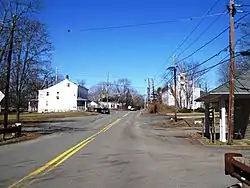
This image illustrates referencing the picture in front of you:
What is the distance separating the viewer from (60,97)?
9750 centimetres

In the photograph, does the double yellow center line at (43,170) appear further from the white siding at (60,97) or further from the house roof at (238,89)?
the white siding at (60,97)

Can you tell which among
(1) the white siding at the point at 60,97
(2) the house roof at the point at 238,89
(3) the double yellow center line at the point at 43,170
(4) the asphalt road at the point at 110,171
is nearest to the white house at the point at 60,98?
(1) the white siding at the point at 60,97

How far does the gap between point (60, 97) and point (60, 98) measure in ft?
0.85

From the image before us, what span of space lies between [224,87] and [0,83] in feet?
67.0

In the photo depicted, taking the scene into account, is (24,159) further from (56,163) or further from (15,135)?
(15,135)

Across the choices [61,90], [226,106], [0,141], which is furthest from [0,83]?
[61,90]

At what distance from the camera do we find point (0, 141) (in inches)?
866

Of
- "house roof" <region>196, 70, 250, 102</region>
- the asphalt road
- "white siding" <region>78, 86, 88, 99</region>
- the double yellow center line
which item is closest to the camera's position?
the double yellow center line

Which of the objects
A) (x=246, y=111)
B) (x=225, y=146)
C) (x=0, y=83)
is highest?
(x=0, y=83)

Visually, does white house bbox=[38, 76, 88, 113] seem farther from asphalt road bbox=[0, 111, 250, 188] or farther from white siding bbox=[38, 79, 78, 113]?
asphalt road bbox=[0, 111, 250, 188]

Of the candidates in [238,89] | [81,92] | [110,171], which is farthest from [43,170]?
[81,92]

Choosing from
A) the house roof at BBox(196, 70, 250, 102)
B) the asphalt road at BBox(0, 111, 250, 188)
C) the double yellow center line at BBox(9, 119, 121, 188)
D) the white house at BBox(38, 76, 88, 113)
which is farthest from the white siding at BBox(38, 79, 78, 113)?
the asphalt road at BBox(0, 111, 250, 188)

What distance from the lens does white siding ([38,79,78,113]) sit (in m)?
96.9

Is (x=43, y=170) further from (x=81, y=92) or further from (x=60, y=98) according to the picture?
(x=81, y=92)
